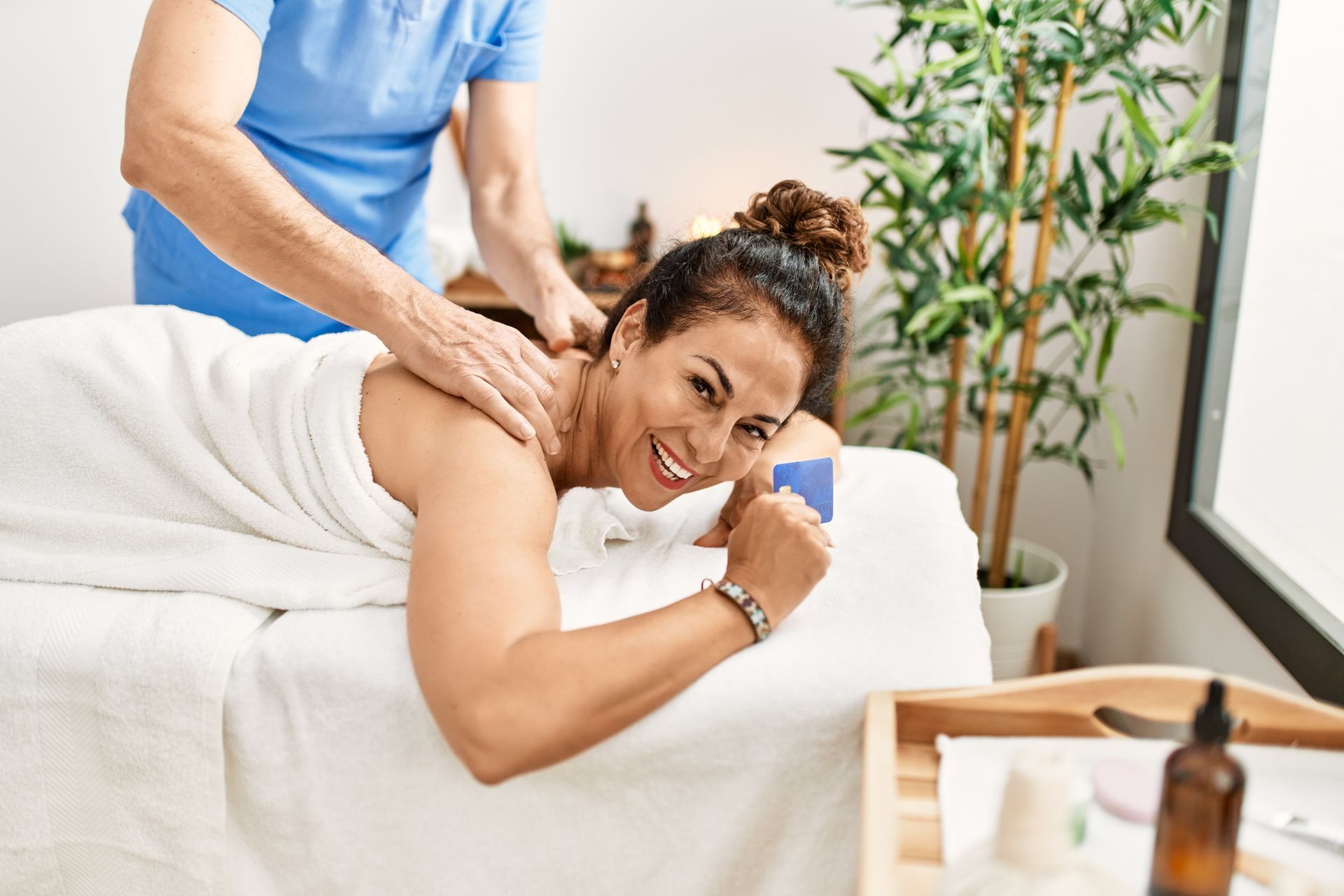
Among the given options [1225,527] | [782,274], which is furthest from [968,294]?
[782,274]

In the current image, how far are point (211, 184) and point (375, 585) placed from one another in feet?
1.79

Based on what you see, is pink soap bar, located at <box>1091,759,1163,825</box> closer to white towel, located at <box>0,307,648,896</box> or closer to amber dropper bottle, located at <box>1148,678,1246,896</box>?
amber dropper bottle, located at <box>1148,678,1246,896</box>

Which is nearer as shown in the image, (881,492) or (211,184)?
(211,184)

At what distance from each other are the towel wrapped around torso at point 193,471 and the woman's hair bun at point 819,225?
19.5 inches

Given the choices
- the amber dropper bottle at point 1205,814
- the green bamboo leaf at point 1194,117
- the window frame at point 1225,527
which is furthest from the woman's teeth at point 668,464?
the green bamboo leaf at point 1194,117

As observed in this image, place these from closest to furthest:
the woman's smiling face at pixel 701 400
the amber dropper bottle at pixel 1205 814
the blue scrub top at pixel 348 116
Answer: the amber dropper bottle at pixel 1205 814
the woman's smiling face at pixel 701 400
the blue scrub top at pixel 348 116

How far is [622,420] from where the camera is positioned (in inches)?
51.3

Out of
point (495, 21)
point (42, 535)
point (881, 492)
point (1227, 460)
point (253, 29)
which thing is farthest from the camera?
point (1227, 460)

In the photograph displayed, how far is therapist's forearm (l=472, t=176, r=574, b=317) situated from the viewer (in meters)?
1.83

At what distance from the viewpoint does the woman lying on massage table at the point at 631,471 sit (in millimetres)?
915

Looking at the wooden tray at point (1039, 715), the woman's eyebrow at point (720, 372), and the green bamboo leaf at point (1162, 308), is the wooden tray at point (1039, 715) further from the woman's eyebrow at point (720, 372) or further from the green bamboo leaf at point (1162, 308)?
the green bamboo leaf at point (1162, 308)

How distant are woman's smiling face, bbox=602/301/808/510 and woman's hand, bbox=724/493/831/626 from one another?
0.50 ft

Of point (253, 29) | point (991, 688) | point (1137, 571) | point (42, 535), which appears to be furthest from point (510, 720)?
point (1137, 571)

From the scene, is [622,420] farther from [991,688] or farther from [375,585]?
[991,688]
